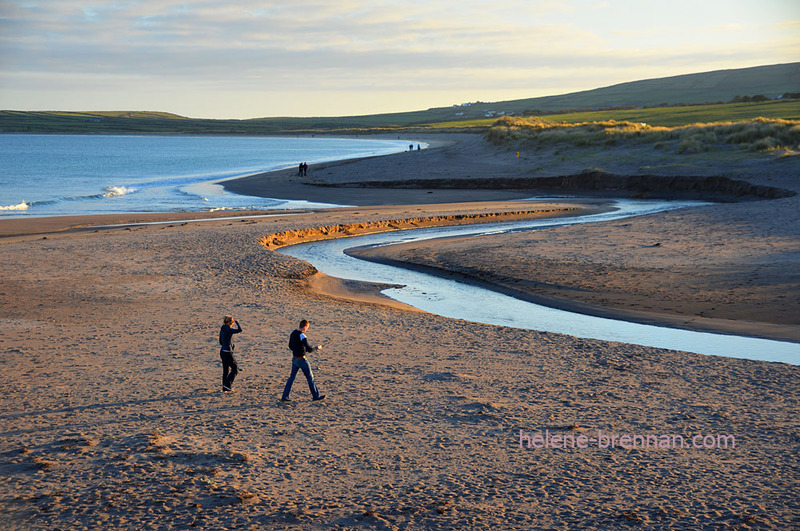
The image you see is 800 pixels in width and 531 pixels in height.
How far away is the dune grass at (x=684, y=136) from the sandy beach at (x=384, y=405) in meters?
31.3

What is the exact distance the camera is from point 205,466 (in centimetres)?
840

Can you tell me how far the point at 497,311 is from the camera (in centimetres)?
1847

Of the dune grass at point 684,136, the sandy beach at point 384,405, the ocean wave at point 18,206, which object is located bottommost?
the sandy beach at point 384,405

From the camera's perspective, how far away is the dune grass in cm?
5108

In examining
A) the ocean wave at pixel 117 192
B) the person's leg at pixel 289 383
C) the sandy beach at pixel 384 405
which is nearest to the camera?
the sandy beach at pixel 384 405

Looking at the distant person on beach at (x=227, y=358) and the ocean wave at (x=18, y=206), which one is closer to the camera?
the distant person on beach at (x=227, y=358)

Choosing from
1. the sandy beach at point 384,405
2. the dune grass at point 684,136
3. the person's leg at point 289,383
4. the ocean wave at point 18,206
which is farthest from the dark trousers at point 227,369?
the dune grass at point 684,136

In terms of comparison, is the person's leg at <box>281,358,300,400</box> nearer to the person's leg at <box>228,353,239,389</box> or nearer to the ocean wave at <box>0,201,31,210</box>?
the person's leg at <box>228,353,239,389</box>

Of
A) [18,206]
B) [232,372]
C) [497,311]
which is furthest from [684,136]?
[232,372]

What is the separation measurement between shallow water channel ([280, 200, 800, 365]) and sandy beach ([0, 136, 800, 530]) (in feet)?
2.88

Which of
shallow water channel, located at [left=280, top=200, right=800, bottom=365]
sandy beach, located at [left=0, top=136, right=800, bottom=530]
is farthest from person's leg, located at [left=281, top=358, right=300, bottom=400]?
shallow water channel, located at [left=280, top=200, right=800, bottom=365]

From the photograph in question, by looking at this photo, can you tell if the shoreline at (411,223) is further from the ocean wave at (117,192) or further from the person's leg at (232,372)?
the person's leg at (232,372)

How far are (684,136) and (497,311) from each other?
4431cm

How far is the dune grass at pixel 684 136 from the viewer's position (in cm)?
5108
